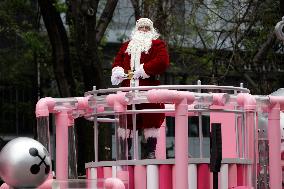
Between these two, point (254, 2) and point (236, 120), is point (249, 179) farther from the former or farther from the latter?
point (254, 2)

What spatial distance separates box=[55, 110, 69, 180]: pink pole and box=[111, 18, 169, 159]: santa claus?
32.0 inches

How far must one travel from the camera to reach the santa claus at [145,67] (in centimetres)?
977

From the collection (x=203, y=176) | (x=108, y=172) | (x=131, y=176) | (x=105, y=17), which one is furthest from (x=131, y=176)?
(x=105, y=17)

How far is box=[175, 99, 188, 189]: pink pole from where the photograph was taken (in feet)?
27.3

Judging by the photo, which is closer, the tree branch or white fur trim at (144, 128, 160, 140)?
white fur trim at (144, 128, 160, 140)

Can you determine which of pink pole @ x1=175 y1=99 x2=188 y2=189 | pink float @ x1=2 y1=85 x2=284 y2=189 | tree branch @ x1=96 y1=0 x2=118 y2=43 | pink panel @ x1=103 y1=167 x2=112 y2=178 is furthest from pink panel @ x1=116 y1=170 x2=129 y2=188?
tree branch @ x1=96 y1=0 x2=118 y2=43

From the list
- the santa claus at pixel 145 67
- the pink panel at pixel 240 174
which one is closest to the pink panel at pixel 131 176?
the santa claus at pixel 145 67

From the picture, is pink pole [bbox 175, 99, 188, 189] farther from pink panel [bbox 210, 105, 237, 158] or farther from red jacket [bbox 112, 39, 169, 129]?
pink panel [bbox 210, 105, 237, 158]

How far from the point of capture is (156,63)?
9750 millimetres

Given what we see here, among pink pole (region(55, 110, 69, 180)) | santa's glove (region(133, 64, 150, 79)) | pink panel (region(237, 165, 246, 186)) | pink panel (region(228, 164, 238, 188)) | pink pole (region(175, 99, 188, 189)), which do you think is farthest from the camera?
pink pole (region(55, 110, 69, 180))

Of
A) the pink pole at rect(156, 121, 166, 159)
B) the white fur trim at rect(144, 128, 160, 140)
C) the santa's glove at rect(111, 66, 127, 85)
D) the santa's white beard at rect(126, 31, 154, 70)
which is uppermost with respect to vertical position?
the santa's white beard at rect(126, 31, 154, 70)

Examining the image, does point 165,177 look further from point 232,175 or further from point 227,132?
point 227,132

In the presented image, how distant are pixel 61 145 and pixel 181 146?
7.38 feet

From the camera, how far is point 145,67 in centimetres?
975
